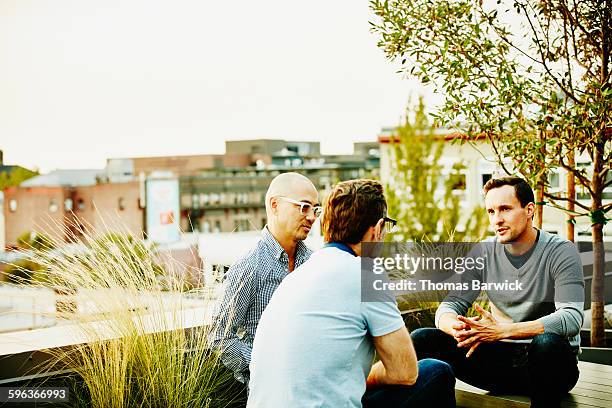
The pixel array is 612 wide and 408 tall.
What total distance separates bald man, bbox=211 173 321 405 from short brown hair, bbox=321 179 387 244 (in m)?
0.94

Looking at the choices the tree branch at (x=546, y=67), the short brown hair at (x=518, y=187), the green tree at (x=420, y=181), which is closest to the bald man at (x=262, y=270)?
the short brown hair at (x=518, y=187)

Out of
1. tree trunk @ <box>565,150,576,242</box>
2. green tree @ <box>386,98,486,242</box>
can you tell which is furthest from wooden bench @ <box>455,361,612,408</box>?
green tree @ <box>386,98,486,242</box>

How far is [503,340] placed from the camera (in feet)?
9.52

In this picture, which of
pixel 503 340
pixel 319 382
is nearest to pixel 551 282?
pixel 503 340

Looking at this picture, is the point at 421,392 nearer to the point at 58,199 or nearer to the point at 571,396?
the point at 571,396

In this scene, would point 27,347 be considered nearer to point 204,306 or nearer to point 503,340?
point 204,306

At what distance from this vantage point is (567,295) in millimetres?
2777

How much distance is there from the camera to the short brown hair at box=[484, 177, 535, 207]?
297 centimetres

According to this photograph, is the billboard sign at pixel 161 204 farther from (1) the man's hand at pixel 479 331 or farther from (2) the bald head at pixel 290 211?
(1) the man's hand at pixel 479 331

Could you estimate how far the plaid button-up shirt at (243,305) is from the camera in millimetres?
2887

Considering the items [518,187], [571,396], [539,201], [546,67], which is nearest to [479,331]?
[571,396]

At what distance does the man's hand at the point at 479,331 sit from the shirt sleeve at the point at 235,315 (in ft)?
2.72

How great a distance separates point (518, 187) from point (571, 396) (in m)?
0.85

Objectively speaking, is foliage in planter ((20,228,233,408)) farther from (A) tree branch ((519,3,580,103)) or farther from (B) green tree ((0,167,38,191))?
(B) green tree ((0,167,38,191))
